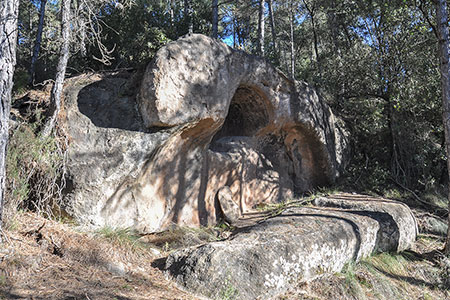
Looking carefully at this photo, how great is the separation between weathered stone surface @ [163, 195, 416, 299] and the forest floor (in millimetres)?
177

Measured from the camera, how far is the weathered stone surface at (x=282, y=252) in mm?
4184

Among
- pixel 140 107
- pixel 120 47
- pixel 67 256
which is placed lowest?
pixel 67 256

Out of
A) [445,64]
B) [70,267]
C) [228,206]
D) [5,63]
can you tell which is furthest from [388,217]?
[5,63]

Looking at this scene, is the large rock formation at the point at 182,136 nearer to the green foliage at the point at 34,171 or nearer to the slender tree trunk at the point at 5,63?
the green foliage at the point at 34,171

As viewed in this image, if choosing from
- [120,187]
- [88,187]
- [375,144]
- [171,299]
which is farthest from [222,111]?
[375,144]

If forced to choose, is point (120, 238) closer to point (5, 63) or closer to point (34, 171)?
point (34, 171)

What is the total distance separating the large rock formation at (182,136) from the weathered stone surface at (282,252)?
5.82 feet

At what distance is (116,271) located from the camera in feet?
14.0

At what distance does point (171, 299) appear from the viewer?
381 centimetres

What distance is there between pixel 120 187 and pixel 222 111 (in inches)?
96.1

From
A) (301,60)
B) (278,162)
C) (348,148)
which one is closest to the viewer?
(278,162)

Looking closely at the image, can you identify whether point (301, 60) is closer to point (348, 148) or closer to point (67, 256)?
point (348, 148)

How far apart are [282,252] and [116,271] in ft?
6.69

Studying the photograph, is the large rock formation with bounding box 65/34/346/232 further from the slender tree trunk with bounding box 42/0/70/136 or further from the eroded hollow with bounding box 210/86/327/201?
the slender tree trunk with bounding box 42/0/70/136
